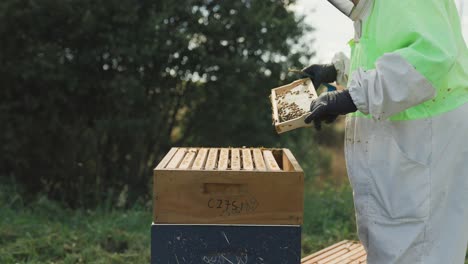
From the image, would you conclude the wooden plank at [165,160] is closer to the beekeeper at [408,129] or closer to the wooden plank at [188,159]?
the wooden plank at [188,159]

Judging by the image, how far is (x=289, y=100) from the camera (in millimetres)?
2637

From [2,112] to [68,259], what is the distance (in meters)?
1.98

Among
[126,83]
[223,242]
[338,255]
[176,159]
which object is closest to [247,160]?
[176,159]

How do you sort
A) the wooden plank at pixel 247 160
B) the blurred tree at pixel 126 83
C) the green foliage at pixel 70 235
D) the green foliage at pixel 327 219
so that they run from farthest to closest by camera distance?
the blurred tree at pixel 126 83 → the green foliage at pixel 327 219 → the green foliage at pixel 70 235 → the wooden plank at pixel 247 160

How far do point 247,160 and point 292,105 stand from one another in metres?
0.30

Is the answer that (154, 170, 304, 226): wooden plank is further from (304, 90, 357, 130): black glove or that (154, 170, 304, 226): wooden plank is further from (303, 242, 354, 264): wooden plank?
(303, 242, 354, 264): wooden plank

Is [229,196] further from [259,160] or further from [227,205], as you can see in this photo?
[259,160]

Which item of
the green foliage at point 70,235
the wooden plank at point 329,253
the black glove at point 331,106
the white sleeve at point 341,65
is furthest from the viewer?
the green foliage at point 70,235

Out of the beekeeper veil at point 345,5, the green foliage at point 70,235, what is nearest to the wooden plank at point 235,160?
the beekeeper veil at point 345,5

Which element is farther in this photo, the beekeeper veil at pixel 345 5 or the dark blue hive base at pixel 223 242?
the beekeeper veil at pixel 345 5

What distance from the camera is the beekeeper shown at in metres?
2.11

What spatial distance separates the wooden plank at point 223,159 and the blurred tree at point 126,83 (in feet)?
8.16

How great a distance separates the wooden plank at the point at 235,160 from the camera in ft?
7.51

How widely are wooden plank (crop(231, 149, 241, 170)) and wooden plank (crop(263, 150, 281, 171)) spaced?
115 mm
